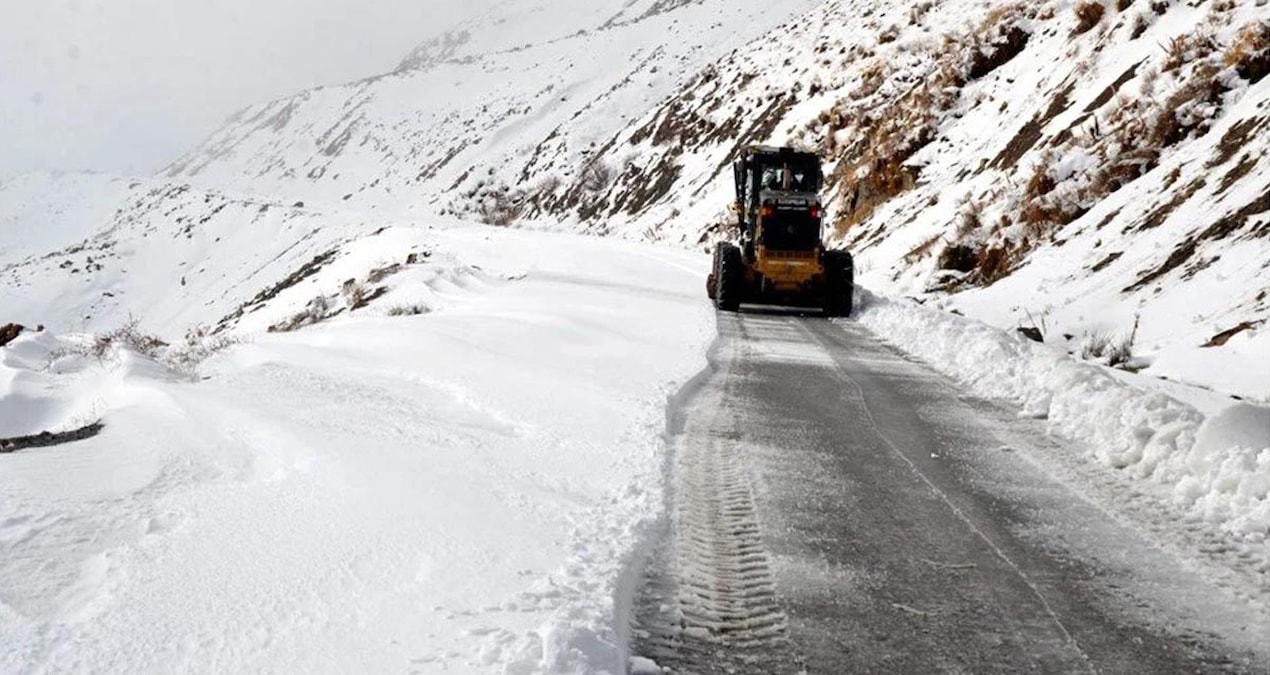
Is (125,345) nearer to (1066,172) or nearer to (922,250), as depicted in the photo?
(922,250)

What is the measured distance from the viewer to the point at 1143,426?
5676 millimetres

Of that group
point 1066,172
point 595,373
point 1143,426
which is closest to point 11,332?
point 595,373

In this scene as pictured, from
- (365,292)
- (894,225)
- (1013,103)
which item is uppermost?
(1013,103)

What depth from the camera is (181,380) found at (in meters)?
7.77

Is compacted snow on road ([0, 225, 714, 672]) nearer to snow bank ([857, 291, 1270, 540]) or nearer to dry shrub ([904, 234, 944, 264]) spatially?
A: snow bank ([857, 291, 1270, 540])

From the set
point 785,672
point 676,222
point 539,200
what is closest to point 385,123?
point 539,200

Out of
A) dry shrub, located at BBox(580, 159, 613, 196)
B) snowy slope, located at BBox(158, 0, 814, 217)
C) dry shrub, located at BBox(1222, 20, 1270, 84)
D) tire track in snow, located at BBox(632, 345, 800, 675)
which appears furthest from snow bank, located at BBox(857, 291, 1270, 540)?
snowy slope, located at BBox(158, 0, 814, 217)

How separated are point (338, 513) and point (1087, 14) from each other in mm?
21867

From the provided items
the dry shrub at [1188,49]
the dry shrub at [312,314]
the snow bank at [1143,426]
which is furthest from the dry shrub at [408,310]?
the dry shrub at [1188,49]

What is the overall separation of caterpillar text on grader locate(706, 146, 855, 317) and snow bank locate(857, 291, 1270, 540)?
5.09 m

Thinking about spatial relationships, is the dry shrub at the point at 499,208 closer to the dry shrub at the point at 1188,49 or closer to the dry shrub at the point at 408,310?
the dry shrub at the point at 408,310

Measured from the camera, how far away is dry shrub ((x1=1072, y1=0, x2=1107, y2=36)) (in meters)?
20.3

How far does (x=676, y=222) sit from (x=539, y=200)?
66.6 ft

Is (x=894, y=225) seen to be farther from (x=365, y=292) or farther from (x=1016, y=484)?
(x=1016, y=484)
